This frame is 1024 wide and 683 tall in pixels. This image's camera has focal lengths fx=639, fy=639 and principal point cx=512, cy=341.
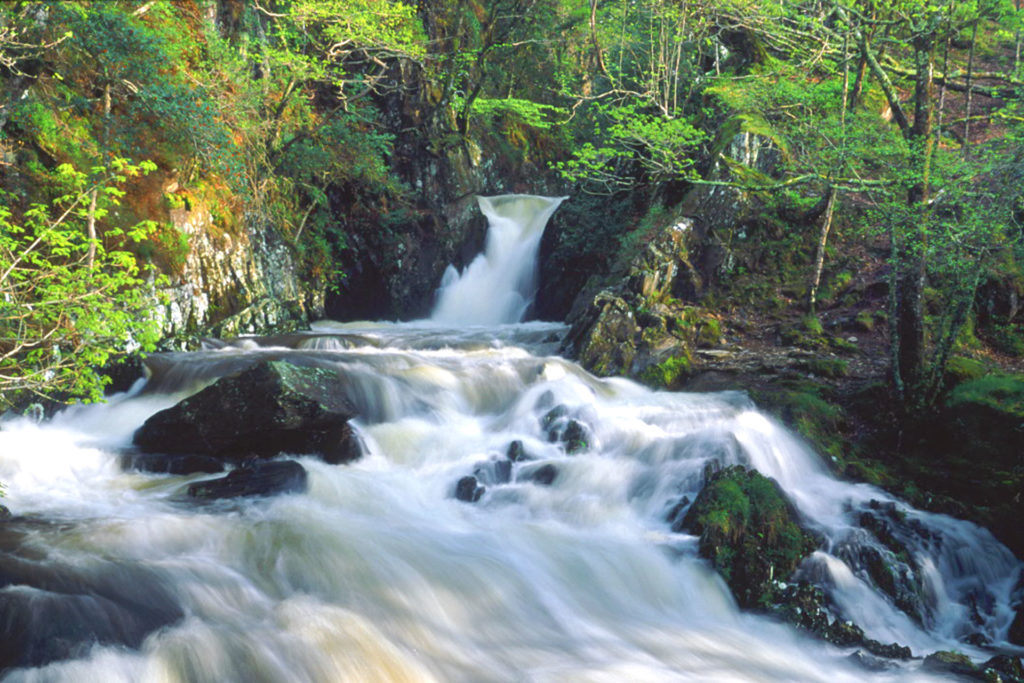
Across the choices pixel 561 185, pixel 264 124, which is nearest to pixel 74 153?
pixel 264 124

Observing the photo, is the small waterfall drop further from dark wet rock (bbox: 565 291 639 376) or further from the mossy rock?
the mossy rock

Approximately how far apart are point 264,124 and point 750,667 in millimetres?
13232

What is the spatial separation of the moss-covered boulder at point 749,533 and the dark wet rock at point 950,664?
1066 mm

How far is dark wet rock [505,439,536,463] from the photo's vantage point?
719cm

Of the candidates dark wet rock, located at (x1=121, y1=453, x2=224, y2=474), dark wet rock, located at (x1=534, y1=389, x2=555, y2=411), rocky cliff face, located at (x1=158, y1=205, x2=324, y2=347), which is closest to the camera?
dark wet rock, located at (x1=121, y1=453, x2=224, y2=474)

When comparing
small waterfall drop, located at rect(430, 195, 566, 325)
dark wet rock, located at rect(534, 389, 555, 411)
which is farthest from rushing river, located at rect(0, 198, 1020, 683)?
small waterfall drop, located at rect(430, 195, 566, 325)

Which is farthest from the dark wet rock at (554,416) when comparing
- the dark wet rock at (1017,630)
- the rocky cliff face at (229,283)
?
the rocky cliff face at (229,283)

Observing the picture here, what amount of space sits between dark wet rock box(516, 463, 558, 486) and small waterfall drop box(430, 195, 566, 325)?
909 cm

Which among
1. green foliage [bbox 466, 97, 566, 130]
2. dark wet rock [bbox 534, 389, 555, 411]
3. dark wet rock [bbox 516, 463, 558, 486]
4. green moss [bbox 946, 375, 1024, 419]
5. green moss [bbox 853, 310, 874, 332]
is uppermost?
green foliage [bbox 466, 97, 566, 130]

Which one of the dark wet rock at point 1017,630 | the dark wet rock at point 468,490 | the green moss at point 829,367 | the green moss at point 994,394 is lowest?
the dark wet rock at point 1017,630

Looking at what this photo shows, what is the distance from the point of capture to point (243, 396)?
262 inches

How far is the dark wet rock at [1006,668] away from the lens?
154 inches

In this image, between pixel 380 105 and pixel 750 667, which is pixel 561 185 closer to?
pixel 380 105

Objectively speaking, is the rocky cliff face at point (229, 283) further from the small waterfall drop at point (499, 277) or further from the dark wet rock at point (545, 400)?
the dark wet rock at point (545, 400)
